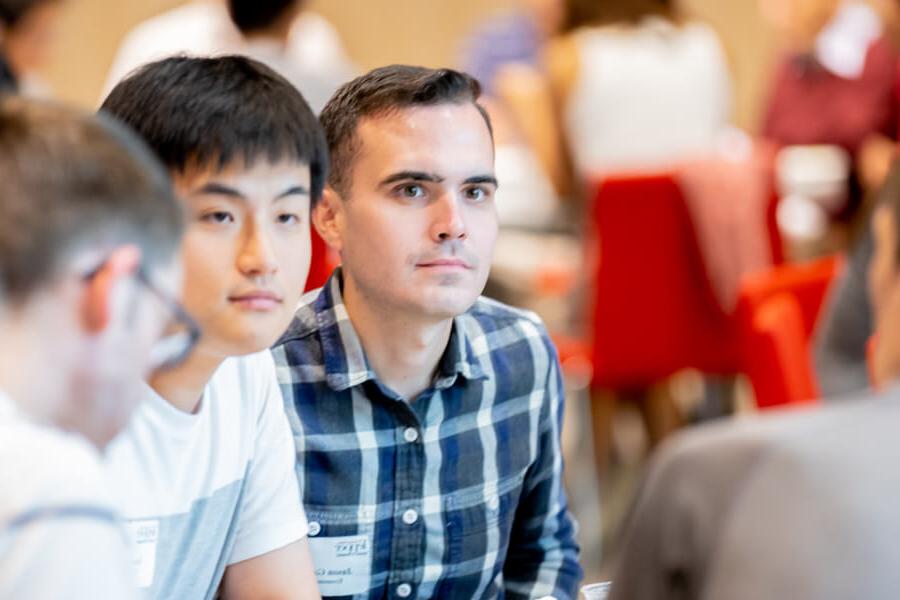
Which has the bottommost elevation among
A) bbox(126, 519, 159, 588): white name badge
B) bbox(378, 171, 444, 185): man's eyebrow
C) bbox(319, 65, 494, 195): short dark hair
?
bbox(126, 519, 159, 588): white name badge

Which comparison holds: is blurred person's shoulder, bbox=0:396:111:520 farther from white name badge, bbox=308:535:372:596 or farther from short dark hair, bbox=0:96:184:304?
white name badge, bbox=308:535:372:596

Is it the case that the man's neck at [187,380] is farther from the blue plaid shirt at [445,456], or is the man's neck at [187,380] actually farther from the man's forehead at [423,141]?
the man's forehead at [423,141]

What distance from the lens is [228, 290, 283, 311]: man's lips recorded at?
4.03ft

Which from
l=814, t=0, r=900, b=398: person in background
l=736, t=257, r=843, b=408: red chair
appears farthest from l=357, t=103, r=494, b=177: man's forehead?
l=814, t=0, r=900, b=398: person in background

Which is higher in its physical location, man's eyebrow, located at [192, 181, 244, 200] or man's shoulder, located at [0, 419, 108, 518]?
man's eyebrow, located at [192, 181, 244, 200]

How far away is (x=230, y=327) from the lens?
1.23 meters

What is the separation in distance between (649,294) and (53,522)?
282cm

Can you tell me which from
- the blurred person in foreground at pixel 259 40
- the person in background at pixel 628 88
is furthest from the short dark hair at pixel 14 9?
the person in background at pixel 628 88

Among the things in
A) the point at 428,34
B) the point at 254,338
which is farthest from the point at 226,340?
the point at 428,34

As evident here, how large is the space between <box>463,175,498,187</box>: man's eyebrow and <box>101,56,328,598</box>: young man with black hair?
0.16 metres

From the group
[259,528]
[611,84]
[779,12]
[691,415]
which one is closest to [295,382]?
[259,528]

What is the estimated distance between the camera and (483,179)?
1.44 m

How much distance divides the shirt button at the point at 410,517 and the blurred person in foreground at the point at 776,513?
48 centimetres

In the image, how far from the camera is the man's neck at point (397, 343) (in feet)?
4.87
